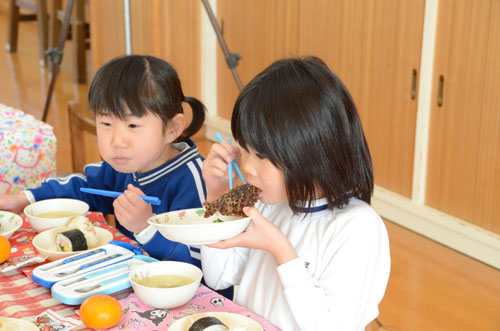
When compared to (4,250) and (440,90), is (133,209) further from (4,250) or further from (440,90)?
(440,90)

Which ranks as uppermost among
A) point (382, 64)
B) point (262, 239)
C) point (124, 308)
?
point (382, 64)

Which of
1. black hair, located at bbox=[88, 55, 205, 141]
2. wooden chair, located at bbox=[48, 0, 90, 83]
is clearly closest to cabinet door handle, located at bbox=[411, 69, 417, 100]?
black hair, located at bbox=[88, 55, 205, 141]

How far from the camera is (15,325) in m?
0.97

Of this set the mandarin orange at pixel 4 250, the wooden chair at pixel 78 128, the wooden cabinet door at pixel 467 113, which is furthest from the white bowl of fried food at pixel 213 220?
the wooden cabinet door at pixel 467 113

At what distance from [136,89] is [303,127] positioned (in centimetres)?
56

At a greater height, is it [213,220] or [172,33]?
[172,33]

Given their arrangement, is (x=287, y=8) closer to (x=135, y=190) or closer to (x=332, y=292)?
(x=135, y=190)

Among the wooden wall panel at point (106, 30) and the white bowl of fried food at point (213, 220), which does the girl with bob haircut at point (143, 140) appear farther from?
the wooden wall panel at point (106, 30)

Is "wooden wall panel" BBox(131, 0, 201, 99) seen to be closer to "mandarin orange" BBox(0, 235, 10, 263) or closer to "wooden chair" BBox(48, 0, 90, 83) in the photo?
"wooden chair" BBox(48, 0, 90, 83)

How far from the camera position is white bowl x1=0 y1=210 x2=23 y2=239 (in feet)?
4.58

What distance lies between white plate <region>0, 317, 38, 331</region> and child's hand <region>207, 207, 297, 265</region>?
0.29 meters

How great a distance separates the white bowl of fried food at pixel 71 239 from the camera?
1240mm

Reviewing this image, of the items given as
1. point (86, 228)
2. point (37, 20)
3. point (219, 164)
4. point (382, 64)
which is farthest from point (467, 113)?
point (37, 20)

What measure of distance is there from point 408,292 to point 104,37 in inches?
107
